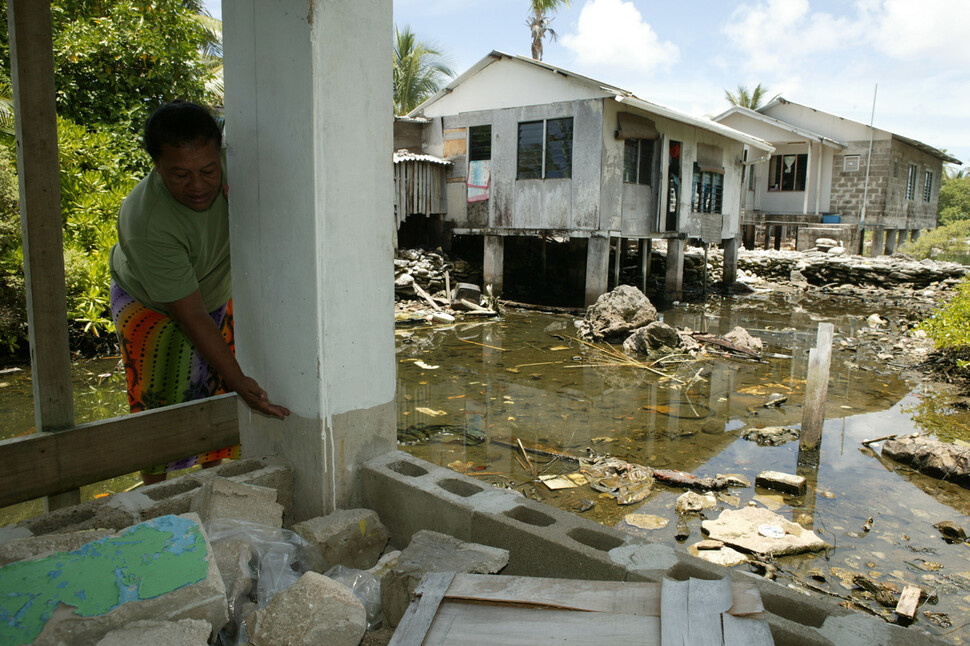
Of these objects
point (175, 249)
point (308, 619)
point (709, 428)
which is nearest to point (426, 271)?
point (709, 428)

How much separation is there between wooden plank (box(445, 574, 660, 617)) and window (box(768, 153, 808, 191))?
2460 cm

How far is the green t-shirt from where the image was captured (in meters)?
2.38

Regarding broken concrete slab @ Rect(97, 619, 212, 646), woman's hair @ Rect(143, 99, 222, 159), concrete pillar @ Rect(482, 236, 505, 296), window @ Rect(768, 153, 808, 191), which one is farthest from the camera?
window @ Rect(768, 153, 808, 191)

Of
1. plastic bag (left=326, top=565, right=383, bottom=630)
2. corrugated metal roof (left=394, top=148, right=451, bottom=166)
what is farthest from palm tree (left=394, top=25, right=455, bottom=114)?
plastic bag (left=326, top=565, right=383, bottom=630)

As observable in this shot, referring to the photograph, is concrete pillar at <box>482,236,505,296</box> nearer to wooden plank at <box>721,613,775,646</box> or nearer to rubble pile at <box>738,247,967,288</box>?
rubble pile at <box>738,247,967,288</box>

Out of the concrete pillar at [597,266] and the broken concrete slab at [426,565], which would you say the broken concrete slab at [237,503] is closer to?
the broken concrete slab at [426,565]

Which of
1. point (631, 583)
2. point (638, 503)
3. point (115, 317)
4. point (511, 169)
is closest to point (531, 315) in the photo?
point (511, 169)

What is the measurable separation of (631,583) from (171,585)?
1.21 meters

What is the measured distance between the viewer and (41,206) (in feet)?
7.01

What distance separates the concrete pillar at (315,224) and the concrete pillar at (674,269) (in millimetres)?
15351

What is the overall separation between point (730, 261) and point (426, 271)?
1007 centimetres

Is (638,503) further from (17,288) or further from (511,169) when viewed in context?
(511,169)

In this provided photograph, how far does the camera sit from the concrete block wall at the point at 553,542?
5.08 feet

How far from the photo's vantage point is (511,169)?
14.2m
